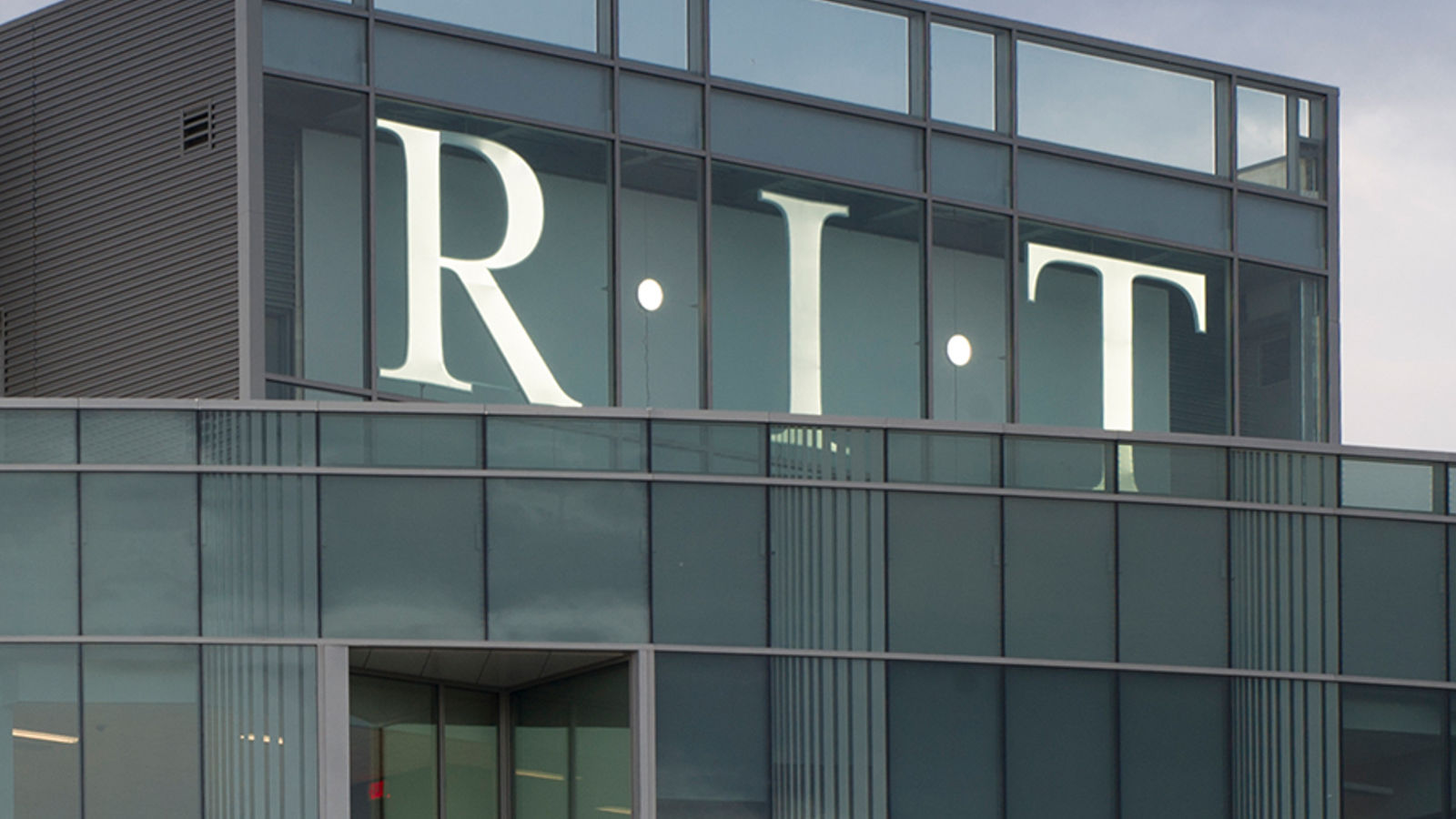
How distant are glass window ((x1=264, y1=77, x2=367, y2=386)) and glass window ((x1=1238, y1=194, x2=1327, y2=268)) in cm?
1277

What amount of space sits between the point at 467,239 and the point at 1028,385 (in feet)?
26.0

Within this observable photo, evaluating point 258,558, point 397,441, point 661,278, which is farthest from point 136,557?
point 661,278

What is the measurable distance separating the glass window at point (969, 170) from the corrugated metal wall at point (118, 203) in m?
9.31

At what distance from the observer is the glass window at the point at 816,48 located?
2903cm

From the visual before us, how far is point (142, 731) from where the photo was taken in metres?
23.7

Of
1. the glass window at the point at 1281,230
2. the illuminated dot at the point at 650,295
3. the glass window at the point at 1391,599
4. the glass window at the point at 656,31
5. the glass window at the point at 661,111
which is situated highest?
the glass window at the point at 656,31

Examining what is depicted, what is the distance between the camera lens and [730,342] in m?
28.8

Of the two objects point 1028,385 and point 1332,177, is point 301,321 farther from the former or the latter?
point 1332,177

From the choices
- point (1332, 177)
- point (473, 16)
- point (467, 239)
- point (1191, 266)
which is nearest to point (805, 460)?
point (467, 239)

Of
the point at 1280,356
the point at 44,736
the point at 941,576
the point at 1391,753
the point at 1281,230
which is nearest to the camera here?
the point at 44,736

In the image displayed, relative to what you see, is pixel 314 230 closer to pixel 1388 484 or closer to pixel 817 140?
pixel 817 140

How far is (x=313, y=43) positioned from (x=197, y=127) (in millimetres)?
1683

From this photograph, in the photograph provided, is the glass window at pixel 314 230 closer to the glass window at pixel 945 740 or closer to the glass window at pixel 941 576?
the glass window at pixel 941 576

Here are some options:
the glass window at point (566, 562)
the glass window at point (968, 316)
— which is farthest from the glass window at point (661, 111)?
the glass window at point (566, 562)
